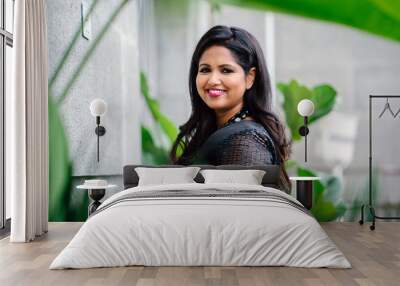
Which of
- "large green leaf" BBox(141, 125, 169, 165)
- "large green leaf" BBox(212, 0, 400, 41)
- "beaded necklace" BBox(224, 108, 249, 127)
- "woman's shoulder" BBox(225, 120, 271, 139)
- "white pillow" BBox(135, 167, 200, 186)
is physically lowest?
"white pillow" BBox(135, 167, 200, 186)

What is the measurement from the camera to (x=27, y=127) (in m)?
5.75

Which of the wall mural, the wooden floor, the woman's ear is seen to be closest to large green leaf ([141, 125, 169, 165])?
the wall mural

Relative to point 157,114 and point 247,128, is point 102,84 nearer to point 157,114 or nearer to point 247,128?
point 157,114

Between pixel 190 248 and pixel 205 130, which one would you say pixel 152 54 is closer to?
pixel 205 130

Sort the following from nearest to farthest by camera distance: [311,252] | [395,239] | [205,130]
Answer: [311,252] → [395,239] → [205,130]

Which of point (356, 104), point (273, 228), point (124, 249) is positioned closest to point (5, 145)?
point (124, 249)

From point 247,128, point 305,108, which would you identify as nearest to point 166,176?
point 247,128

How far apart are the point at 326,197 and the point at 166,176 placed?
6.53 ft

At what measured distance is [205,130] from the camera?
23.0ft

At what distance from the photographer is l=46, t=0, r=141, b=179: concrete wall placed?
7.14 m

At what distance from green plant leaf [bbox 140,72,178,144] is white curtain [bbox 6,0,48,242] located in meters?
1.36

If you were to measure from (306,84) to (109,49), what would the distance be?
7.82ft

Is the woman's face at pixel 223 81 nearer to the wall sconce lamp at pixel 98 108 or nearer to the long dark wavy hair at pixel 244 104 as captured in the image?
the long dark wavy hair at pixel 244 104

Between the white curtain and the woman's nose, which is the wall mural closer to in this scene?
the woman's nose
